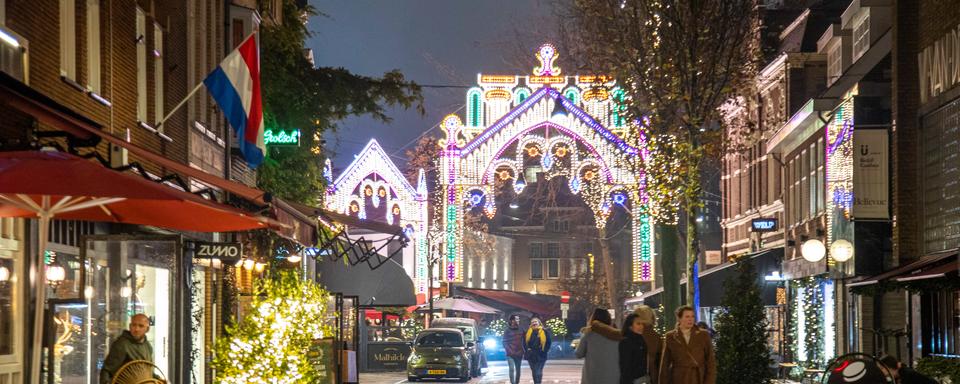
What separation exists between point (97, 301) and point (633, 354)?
5434 mm

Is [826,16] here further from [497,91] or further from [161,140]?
[161,140]

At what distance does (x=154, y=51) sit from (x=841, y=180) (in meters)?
15.8

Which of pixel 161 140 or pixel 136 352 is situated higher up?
pixel 161 140

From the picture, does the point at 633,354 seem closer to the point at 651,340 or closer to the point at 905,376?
the point at 651,340

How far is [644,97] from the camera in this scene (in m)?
29.0

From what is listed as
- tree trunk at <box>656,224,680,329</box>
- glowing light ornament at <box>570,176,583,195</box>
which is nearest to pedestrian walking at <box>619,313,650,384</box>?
tree trunk at <box>656,224,680,329</box>

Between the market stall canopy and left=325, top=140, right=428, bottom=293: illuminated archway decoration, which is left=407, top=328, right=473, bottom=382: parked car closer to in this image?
the market stall canopy

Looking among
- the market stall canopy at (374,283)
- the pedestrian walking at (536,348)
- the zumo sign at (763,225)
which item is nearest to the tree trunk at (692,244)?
the pedestrian walking at (536,348)

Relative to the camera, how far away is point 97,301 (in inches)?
569

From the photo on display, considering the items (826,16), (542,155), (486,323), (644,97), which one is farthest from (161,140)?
(486,323)

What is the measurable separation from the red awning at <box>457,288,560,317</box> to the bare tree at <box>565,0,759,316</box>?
4458 cm

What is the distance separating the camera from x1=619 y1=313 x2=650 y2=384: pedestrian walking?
15.1m

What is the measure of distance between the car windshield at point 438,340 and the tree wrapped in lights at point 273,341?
1668 centimetres

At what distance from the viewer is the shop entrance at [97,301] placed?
42.8 ft
